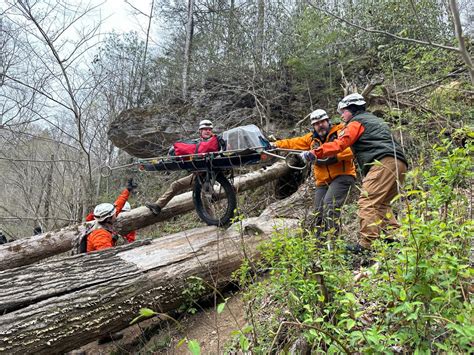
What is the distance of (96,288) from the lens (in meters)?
3.89

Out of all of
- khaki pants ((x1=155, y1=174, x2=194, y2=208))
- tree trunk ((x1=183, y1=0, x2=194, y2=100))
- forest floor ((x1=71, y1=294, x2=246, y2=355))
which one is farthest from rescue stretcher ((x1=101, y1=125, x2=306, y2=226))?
tree trunk ((x1=183, y1=0, x2=194, y2=100))

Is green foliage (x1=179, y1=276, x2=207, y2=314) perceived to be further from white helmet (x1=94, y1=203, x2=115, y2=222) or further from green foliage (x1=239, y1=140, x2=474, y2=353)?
green foliage (x1=239, y1=140, x2=474, y2=353)

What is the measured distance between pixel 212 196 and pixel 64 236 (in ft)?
9.35

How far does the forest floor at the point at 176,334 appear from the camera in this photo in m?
4.13

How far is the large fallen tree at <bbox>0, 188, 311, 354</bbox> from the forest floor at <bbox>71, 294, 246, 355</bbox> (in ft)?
1.17

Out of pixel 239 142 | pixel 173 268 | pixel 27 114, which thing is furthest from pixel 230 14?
pixel 173 268

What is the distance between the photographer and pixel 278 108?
434 inches

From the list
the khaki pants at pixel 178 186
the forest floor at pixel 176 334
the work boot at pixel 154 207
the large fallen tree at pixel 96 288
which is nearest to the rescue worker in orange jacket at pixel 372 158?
the large fallen tree at pixel 96 288

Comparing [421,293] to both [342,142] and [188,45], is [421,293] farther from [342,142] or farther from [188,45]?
[188,45]

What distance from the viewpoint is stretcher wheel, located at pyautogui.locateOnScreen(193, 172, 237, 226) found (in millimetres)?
5371

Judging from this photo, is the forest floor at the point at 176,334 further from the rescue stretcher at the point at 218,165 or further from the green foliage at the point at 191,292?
the rescue stretcher at the point at 218,165

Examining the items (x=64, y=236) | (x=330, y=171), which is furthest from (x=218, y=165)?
(x=64, y=236)

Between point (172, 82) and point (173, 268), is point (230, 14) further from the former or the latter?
point (173, 268)

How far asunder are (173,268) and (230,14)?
31.8 feet
